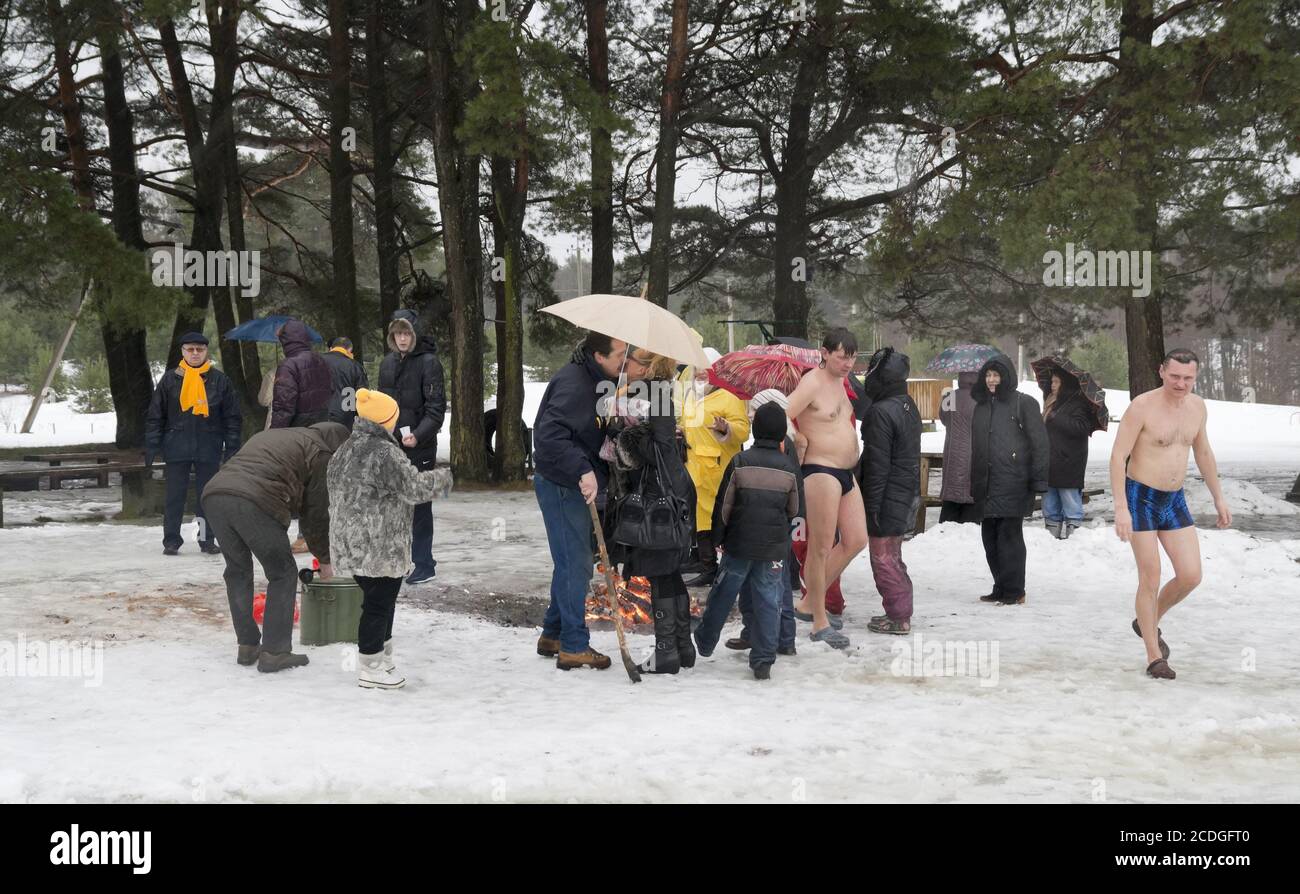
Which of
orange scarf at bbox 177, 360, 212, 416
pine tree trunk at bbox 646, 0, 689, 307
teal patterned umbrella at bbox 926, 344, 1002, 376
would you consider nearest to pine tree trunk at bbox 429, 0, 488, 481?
pine tree trunk at bbox 646, 0, 689, 307

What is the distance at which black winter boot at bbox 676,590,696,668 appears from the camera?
658 cm

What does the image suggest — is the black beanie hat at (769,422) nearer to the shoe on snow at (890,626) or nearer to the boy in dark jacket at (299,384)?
the shoe on snow at (890,626)

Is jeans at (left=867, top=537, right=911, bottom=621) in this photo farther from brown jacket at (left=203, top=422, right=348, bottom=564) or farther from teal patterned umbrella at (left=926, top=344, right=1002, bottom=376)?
teal patterned umbrella at (left=926, top=344, right=1002, bottom=376)

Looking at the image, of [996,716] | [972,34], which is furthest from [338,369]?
[972,34]

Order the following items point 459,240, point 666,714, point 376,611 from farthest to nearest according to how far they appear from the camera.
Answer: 1. point 459,240
2. point 376,611
3. point 666,714

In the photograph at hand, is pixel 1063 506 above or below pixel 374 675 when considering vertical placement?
above

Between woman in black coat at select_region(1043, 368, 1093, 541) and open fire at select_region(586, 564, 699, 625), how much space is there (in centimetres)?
513

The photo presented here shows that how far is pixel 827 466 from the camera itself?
736cm

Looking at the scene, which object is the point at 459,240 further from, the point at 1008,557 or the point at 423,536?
the point at 1008,557

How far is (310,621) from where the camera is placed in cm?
704

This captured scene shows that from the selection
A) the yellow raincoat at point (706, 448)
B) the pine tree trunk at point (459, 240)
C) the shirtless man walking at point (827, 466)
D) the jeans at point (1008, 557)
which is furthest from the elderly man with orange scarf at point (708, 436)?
the pine tree trunk at point (459, 240)

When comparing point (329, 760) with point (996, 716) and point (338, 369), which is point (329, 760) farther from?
point (338, 369)

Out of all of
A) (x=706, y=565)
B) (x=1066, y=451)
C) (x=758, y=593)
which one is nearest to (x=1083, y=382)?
(x=1066, y=451)

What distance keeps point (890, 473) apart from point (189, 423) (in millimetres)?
6086
